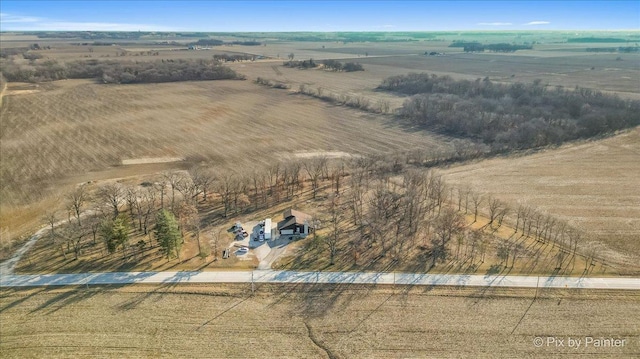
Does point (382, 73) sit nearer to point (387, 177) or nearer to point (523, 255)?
point (387, 177)

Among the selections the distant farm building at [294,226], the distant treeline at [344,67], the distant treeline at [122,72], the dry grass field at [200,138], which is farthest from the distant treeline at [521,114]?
the distant treeline at [122,72]

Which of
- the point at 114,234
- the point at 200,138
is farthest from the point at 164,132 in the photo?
the point at 114,234

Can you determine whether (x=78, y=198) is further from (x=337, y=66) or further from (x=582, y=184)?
(x=337, y=66)

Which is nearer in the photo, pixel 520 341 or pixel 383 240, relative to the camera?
pixel 520 341

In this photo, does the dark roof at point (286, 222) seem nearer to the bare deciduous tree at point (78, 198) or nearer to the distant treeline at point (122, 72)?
the bare deciduous tree at point (78, 198)

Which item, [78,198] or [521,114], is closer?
[78,198]

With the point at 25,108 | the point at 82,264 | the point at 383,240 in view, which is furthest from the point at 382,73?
the point at 82,264

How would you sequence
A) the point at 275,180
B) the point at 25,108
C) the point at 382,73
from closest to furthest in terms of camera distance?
the point at 275,180, the point at 25,108, the point at 382,73

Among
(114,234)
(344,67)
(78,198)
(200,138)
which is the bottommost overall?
(78,198)
